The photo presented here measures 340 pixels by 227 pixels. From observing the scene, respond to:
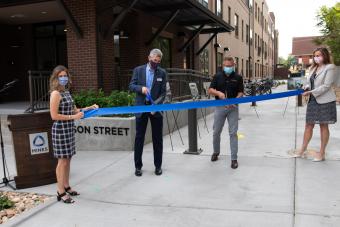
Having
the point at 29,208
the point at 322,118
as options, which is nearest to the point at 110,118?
the point at 29,208

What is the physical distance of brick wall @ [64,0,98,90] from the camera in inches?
404

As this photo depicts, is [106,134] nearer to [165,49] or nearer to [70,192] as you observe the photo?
[70,192]

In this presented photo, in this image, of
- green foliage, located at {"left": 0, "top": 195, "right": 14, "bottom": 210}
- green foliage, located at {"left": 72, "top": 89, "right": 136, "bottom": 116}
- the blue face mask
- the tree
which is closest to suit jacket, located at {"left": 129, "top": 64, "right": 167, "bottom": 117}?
the blue face mask

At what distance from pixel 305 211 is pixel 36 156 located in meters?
3.59

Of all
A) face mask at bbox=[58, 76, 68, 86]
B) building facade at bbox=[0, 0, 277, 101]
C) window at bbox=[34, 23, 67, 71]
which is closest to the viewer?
face mask at bbox=[58, 76, 68, 86]

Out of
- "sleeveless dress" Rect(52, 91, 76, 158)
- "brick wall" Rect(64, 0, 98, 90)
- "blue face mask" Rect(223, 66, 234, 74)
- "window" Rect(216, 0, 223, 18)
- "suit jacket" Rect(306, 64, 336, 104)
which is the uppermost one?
"window" Rect(216, 0, 223, 18)

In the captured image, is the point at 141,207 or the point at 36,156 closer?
the point at 141,207

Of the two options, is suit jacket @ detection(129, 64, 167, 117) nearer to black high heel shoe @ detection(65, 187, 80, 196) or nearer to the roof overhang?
black high heel shoe @ detection(65, 187, 80, 196)

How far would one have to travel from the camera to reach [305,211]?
439 centimetres

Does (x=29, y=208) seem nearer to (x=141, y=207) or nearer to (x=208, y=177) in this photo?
(x=141, y=207)

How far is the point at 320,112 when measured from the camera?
21.0 ft

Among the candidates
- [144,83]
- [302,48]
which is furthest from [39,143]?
[302,48]

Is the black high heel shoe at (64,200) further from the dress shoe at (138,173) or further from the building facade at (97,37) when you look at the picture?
the building facade at (97,37)

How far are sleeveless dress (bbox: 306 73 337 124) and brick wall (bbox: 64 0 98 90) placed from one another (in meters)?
5.80
